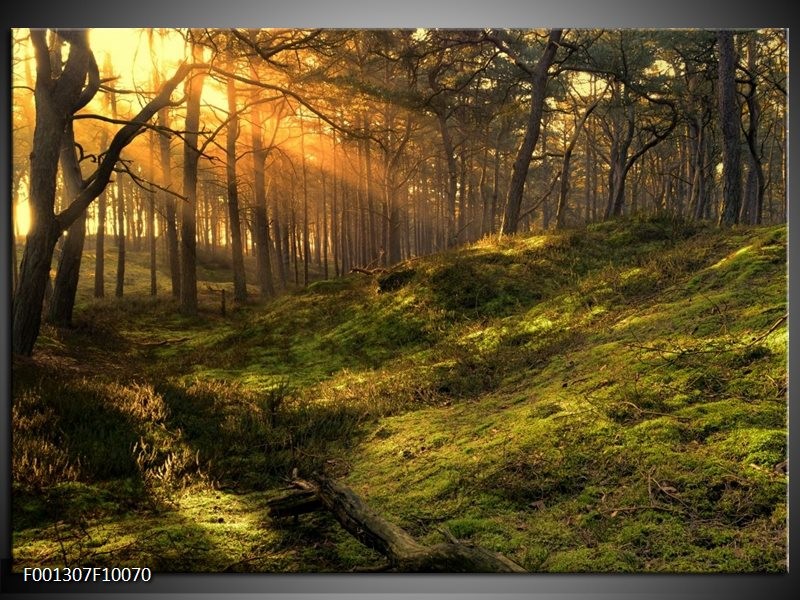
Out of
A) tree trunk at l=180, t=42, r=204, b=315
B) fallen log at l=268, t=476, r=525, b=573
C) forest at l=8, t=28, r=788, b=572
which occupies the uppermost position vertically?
tree trunk at l=180, t=42, r=204, b=315

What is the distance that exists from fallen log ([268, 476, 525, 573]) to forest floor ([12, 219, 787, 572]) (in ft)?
0.46

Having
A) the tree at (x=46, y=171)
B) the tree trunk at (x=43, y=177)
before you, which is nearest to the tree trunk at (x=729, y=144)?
the tree at (x=46, y=171)

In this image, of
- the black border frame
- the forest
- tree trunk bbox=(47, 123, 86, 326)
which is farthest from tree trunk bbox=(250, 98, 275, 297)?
the black border frame

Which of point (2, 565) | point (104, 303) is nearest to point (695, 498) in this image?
point (2, 565)

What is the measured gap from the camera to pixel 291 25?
4.66 meters

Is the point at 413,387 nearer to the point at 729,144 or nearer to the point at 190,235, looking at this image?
the point at 729,144

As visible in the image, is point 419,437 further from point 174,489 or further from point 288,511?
point 174,489

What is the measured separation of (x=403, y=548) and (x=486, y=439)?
63.6 inches

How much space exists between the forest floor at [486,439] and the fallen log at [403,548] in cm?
14

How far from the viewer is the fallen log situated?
345 centimetres

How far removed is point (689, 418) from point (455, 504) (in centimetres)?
193

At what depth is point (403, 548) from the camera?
3453 millimetres

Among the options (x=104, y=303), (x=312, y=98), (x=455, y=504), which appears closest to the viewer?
(x=455, y=504)

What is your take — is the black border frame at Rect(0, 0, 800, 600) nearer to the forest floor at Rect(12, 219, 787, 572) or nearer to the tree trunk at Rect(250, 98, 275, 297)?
the forest floor at Rect(12, 219, 787, 572)
